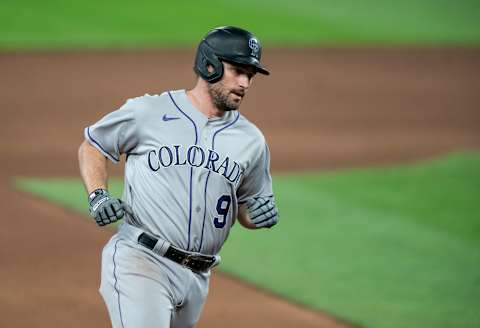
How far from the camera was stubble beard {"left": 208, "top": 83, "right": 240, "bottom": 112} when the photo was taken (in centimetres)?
530

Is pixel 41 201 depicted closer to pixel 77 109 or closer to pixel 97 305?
pixel 97 305

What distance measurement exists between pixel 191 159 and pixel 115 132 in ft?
1.34

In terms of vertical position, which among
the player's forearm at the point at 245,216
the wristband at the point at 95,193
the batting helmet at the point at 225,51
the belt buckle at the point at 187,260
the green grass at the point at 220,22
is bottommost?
the belt buckle at the point at 187,260

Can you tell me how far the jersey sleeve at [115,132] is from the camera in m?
5.30

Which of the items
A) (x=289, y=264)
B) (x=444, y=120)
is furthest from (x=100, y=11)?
(x=289, y=264)

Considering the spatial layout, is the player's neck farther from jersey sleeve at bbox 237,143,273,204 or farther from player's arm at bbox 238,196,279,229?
player's arm at bbox 238,196,279,229

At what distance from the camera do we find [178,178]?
5250 millimetres

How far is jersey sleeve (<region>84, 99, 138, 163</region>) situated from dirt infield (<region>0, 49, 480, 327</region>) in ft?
7.23

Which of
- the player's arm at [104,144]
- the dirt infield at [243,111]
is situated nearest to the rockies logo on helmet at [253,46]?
the player's arm at [104,144]

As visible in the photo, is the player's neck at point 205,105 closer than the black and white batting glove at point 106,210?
No

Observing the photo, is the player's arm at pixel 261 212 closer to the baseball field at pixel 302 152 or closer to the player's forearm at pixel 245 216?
the player's forearm at pixel 245 216

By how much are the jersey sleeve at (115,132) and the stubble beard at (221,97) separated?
0.40m

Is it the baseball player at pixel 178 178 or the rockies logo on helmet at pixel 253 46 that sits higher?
the rockies logo on helmet at pixel 253 46

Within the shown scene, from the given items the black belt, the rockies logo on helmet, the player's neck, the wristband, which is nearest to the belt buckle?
the black belt
